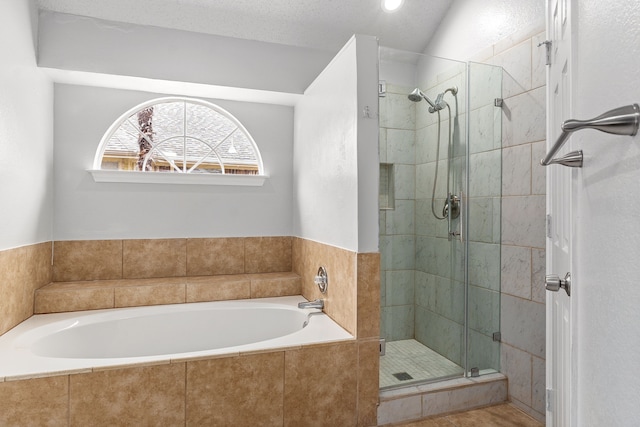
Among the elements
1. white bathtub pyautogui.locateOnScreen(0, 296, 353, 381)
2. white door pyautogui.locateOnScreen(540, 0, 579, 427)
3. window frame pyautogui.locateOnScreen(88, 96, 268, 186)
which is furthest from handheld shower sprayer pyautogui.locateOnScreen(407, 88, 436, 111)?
white bathtub pyautogui.locateOnScreen(0, 296, 353, 381)

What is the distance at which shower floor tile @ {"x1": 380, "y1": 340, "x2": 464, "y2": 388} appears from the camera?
2.15 meters

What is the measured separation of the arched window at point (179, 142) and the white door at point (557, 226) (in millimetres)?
2159

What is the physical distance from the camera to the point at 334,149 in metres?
2.33

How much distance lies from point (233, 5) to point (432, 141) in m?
1.64

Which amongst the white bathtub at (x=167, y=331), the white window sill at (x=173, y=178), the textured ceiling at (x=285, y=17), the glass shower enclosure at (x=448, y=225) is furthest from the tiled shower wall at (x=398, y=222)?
the white window sill at (x=173, y=178)

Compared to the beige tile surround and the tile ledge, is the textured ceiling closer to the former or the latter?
the beige tile surround

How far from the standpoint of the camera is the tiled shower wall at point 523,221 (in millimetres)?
2131

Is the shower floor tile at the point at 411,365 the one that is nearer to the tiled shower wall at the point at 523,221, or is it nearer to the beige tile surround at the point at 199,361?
the beige tile surround at the point at 199,361

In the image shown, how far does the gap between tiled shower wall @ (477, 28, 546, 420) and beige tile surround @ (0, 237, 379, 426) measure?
2.96 ft

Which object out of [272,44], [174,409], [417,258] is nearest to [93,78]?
[272,44]

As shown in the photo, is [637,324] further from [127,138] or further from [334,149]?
[127,138]

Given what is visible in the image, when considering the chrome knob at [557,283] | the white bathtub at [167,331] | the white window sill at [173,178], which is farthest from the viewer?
the white window sill at [173,178]

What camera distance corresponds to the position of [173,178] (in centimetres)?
284

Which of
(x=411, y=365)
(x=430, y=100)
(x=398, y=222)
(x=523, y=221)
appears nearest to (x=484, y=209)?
(x=523, y=221)
